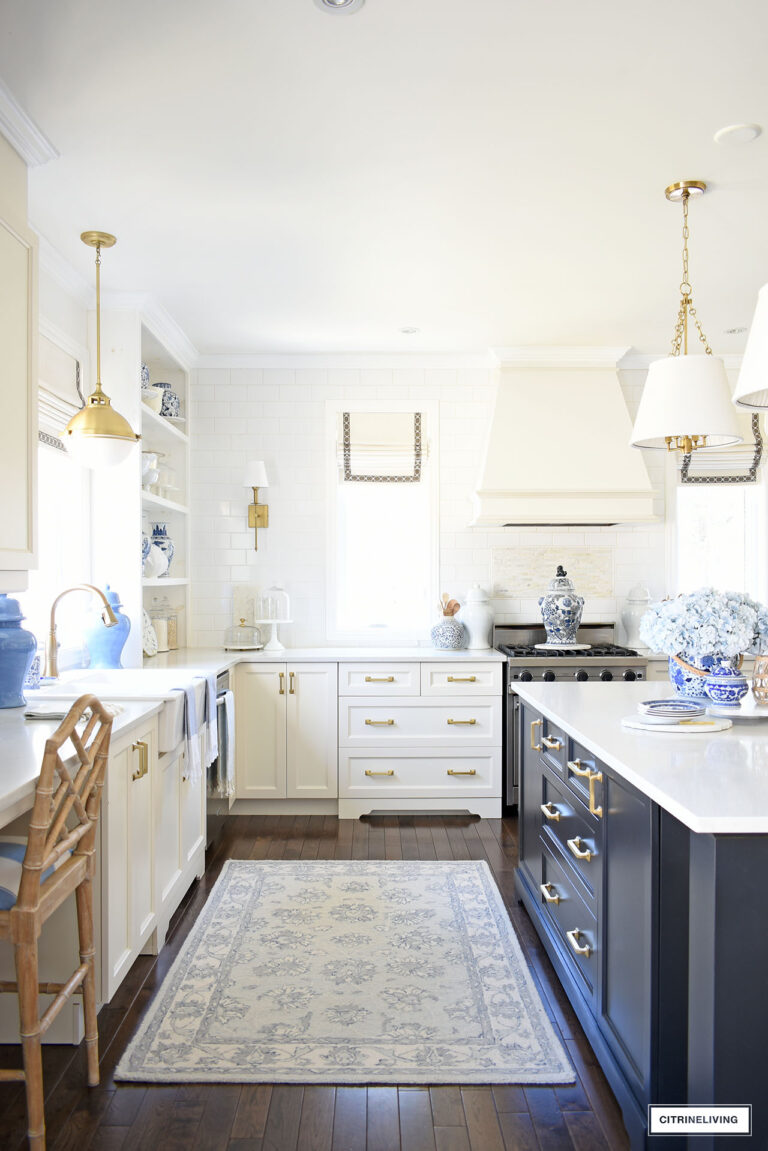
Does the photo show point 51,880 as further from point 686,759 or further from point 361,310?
point 361,310

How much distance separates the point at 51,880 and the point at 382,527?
361 cm

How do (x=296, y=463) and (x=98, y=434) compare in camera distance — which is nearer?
(x=98, y=434)

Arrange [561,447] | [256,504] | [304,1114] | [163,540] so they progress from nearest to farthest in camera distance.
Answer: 1. [304,1114]
2. [163,540]
3. [561,447]
4. [256,504]

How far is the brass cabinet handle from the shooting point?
2.65m

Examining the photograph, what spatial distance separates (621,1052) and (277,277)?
131 inches

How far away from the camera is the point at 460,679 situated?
4.62 meters

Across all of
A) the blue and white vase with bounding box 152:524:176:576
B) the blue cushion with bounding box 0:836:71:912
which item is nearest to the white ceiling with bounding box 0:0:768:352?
the blue and white vase with bounding box 152:524:176:576

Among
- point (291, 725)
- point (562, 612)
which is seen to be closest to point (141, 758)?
point (291, 725)

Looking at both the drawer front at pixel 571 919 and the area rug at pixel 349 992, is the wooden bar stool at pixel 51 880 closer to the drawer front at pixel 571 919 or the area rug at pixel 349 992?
the area rug at pixel 349 992

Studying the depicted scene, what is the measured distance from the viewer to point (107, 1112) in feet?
6.61

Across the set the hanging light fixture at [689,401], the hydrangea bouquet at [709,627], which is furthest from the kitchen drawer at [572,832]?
the hanging light fixture at [689,401]

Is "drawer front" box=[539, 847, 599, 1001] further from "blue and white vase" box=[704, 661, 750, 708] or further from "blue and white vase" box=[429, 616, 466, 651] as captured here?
"blue and white vase" box=[429, 616, 466, 651]

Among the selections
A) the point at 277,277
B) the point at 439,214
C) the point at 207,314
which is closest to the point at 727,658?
the point at 439,214

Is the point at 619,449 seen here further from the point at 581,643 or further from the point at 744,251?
the point at 744,251
